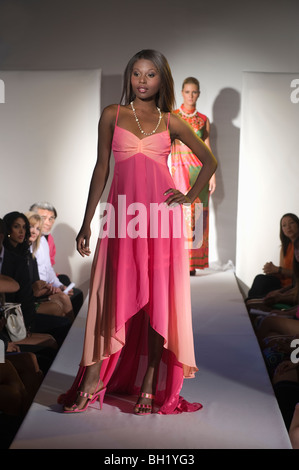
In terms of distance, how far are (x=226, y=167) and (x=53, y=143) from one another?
192 cm

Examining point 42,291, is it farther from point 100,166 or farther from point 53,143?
point 100,166

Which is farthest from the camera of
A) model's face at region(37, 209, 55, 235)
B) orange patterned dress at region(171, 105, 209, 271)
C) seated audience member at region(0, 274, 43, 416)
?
orange patterned dress at region(171, 105, 209, 271)

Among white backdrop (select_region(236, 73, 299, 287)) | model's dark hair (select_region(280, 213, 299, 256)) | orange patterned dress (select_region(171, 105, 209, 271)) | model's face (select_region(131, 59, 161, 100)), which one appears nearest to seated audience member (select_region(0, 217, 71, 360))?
model's face (select_region(131, 59, 161, 100))

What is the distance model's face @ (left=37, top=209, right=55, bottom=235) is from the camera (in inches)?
226

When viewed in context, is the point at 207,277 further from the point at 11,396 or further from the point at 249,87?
the point at 11,396

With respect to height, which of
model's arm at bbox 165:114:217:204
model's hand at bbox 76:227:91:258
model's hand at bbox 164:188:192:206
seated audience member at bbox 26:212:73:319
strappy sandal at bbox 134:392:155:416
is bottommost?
strappy sandal at bbox 134:392:155:416

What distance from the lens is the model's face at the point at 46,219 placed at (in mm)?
5746

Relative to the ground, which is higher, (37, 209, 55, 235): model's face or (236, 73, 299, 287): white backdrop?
(236, 73, 299, 287): white backdrop

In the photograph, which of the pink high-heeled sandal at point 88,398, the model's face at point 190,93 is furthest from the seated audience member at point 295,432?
the model's face at point 190,93

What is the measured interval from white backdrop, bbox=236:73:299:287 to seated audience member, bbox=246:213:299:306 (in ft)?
1.46

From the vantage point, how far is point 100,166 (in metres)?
2.71

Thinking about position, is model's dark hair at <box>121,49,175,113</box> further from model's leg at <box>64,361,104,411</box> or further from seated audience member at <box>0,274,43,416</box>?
seated audience member at <box>0,274,43,416</box>
